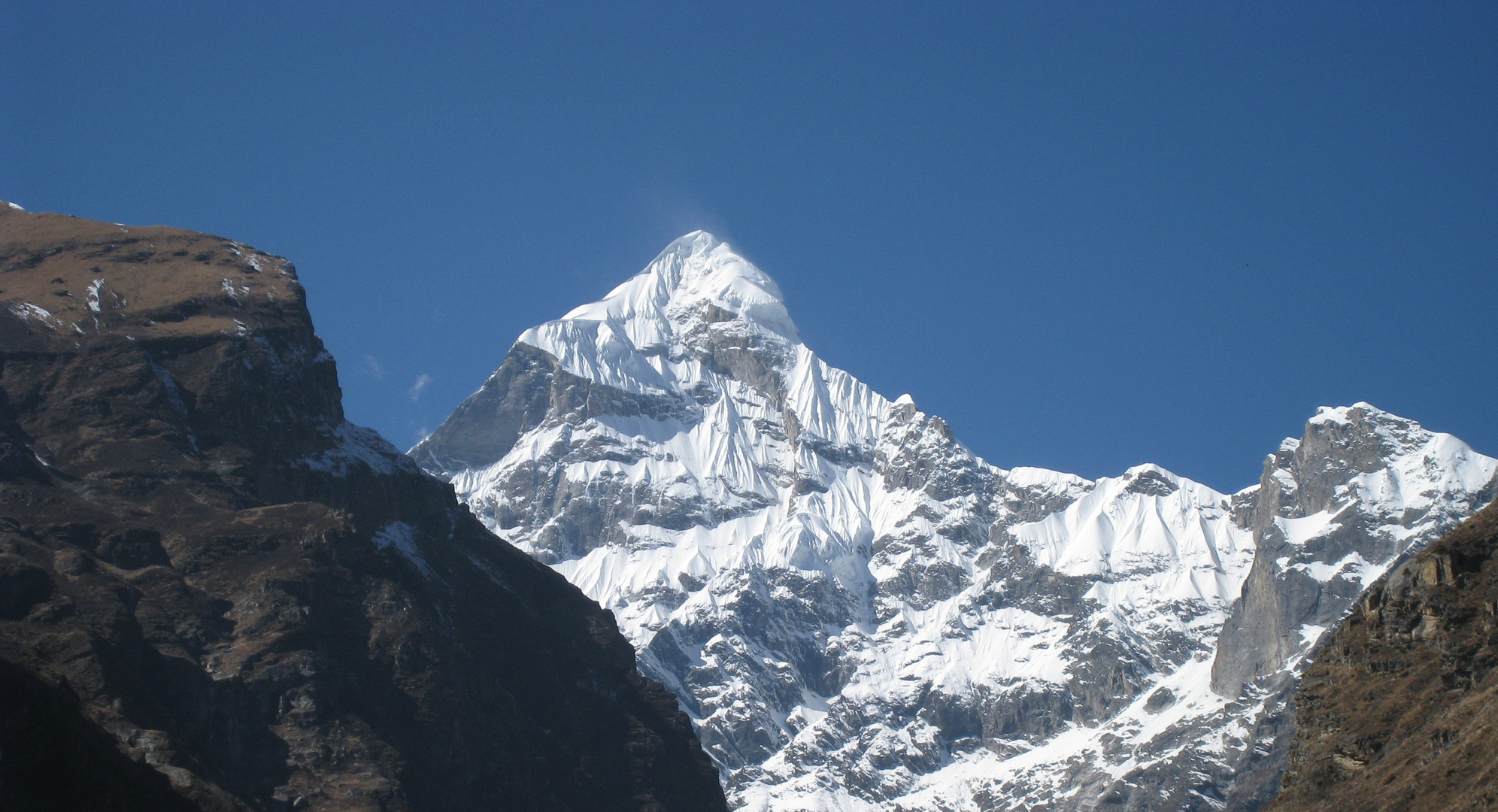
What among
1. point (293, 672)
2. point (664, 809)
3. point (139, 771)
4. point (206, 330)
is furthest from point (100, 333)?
point (139, 771)

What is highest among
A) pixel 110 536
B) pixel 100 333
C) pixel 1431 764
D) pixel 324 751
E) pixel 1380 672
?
pixel 100 333

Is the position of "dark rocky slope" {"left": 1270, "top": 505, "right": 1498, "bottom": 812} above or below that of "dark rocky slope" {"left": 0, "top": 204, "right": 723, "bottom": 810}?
below

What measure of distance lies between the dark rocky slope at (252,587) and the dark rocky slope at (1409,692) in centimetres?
5944

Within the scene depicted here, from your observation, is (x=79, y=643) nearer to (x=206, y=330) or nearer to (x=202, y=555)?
(x=202, y=555)

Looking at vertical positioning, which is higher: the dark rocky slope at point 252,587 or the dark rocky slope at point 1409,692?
the dark rocky slope at point 252,587

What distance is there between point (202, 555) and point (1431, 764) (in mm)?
107120

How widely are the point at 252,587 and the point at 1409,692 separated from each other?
98851mm

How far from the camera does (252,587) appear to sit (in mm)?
Answer: 137750

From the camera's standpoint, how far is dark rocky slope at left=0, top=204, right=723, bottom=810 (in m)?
118

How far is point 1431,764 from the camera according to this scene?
64.7 metres

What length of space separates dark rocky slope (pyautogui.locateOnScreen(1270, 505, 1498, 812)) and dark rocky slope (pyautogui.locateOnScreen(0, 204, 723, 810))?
5944 cm

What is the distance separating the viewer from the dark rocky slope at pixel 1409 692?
64.9 meters

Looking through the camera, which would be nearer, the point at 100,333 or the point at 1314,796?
the point at 1314,796

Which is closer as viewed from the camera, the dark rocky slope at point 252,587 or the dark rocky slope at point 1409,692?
the dark rocky slope at point 1409,692
